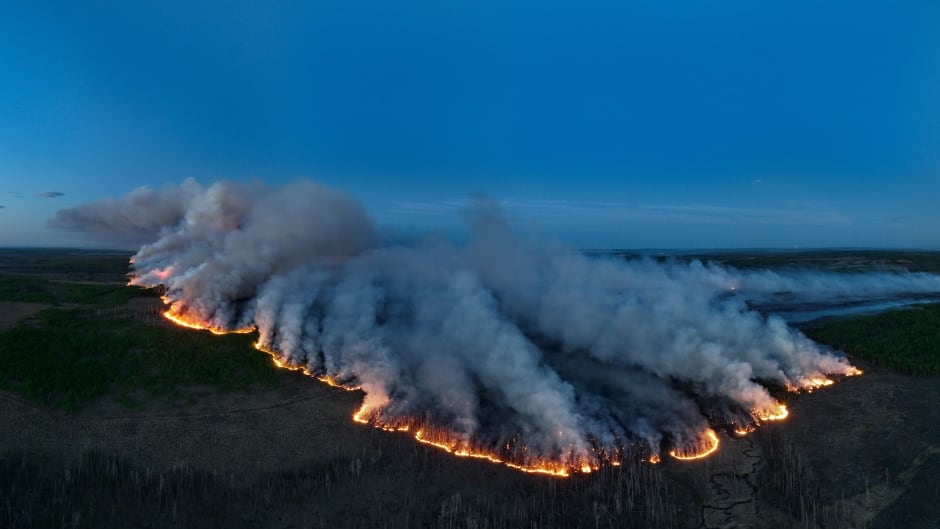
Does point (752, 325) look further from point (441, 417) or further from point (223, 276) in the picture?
point (223, 276)

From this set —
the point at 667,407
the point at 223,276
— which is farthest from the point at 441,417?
the point at 223,276

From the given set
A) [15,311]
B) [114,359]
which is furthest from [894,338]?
[15,311]

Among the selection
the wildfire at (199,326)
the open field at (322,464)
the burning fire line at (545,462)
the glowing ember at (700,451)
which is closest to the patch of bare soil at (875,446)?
the open field at (322,464)

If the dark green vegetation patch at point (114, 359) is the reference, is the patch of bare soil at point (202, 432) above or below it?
Answer: below

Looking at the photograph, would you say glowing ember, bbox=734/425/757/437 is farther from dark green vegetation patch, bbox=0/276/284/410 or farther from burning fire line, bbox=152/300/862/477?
dark green vegetation patch, bbox=0/276/284/410

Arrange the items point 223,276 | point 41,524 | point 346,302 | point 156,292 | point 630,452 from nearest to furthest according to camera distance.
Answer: point 41,524 → point 630,452 → point 346,302 → point 223,276 → point 156,292

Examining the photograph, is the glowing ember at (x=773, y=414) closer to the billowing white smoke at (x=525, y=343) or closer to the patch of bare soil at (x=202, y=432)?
the billowing white smoke at (x=525, y=343)

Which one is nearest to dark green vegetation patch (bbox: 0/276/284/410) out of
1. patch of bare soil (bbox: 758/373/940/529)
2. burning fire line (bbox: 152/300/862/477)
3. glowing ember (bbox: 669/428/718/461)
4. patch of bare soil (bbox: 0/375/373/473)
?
patch of bare soil (bbox: 0/375/373/473)
